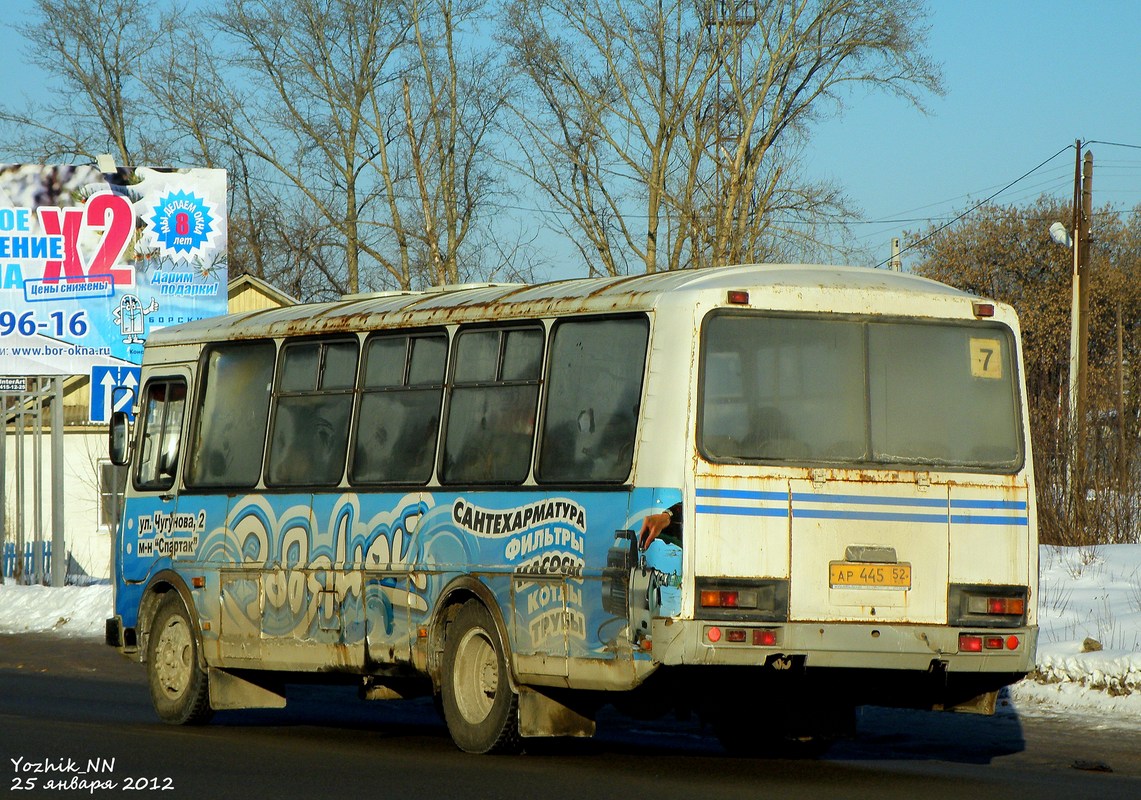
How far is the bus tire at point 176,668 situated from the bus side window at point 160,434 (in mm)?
956

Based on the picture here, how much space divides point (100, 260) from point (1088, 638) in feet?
57.8

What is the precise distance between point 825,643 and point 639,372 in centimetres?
178

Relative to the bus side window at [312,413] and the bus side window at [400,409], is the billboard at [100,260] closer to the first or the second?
the bus side window at [312,413]

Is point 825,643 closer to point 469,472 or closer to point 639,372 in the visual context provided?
point 639,372

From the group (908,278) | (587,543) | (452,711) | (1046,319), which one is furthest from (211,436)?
(1046,319)

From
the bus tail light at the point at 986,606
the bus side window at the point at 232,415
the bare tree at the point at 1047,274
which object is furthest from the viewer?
the bare tree at the point at 1047,274

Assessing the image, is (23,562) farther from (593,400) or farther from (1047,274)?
(1047,274)

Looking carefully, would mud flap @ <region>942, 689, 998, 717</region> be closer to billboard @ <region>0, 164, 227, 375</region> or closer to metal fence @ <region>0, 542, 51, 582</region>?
billboard @ <region>0, 164, 227, 375</region>

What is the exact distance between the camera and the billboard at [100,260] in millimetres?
27156

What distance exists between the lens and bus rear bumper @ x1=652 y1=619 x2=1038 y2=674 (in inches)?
370

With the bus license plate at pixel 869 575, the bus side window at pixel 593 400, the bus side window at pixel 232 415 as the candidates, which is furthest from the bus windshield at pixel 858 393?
the bus side window at pixel 232 415

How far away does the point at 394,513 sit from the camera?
38.4 ft

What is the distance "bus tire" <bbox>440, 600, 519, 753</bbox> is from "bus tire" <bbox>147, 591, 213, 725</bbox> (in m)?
2.86

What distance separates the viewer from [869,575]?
32.2ft
